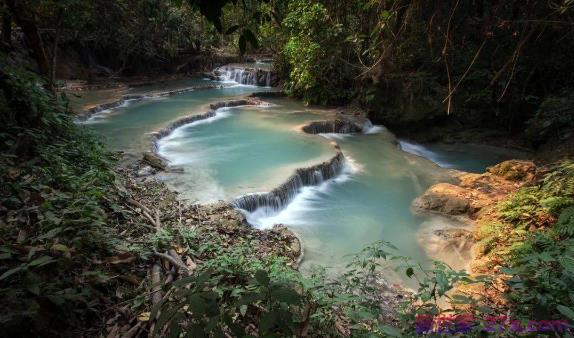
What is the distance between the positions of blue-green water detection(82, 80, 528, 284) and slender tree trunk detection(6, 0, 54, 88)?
2.44m

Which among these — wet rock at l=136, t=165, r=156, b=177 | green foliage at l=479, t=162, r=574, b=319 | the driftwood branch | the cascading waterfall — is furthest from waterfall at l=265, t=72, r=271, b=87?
the driftwood branch

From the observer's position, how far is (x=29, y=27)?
252 inches

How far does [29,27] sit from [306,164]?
592cm

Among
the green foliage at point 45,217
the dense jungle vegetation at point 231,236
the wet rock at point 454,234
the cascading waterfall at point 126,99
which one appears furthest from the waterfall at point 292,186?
the cascading waterfall at point 126,99

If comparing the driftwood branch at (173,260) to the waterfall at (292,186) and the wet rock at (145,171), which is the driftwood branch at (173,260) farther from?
the wet rock at (145,171)

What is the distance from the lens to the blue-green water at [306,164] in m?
6.51

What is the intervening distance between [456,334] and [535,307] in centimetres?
81

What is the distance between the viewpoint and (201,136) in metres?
10.8

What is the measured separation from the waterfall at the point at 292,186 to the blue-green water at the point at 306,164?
0.47 ft

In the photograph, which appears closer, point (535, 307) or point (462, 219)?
point (535, 307)

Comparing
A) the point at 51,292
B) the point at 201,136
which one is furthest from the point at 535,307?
the point at 201,136

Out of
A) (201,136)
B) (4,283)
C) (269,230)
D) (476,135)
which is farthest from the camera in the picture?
(476,135)

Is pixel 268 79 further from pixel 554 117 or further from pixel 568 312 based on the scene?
pixel 568 312

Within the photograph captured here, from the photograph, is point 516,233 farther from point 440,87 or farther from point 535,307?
point 440,87
